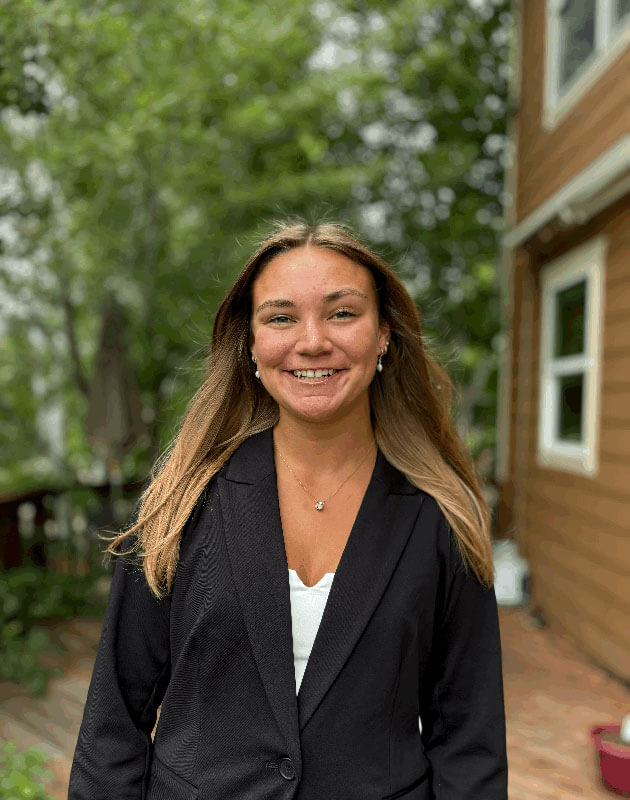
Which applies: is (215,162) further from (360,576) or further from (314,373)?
(360,576)

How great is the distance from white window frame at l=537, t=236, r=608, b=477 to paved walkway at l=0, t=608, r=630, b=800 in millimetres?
1317

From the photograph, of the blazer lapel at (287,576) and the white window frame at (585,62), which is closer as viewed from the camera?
the blazer lapel at (287,576)

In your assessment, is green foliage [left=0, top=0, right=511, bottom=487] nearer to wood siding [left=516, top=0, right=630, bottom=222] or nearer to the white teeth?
wood siding [left=516, top=0, right=630, bottom=222]

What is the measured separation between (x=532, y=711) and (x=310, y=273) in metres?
3.72

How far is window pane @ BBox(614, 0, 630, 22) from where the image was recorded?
193 inches

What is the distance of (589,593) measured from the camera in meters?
5.30

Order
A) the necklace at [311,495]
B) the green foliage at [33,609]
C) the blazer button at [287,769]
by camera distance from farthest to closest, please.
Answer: the green foliage at [33,609]
the necklace at [311,495]
the blazer button at [287,769]

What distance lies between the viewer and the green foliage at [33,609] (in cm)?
475

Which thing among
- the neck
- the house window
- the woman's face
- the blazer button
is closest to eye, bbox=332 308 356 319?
the woman's face

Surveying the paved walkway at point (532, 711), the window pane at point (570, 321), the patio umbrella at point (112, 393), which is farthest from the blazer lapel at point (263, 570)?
the patio umbrella at point (112, 393)

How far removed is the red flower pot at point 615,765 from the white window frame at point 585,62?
4016mm

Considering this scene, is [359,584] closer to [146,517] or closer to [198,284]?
[146,517]

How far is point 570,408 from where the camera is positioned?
6297 millimetres

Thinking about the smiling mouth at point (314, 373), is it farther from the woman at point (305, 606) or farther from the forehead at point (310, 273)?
the forehead at point (310, 273)
